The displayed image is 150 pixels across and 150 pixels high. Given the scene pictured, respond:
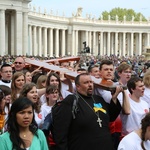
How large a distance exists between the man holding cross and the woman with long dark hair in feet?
2.65

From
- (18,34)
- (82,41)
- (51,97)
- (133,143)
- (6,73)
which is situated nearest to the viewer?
(133,143)

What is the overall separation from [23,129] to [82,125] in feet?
3.85

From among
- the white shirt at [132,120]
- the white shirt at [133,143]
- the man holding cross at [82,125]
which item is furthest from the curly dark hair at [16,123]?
the white shirt at [132,120]

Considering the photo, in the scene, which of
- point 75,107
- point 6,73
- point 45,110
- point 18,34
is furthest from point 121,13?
point 75,107

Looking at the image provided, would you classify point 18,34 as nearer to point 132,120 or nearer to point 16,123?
point 132,120

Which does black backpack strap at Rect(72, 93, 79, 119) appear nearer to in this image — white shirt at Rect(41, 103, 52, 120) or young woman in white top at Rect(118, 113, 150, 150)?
young woman in white top at Rect(118, 113, 150, 150)

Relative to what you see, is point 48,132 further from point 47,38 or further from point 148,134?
point 47,38

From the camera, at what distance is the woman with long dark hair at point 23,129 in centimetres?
588

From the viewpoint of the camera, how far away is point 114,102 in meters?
7.54

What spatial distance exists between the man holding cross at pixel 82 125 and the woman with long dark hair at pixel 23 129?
81 cm

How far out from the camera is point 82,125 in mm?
6852

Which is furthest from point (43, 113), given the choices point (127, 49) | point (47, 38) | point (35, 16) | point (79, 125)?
point (127, 49)

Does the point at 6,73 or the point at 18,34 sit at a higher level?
the point at 18,34

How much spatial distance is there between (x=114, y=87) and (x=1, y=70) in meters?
4.74
